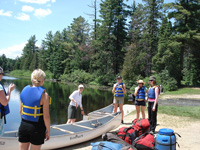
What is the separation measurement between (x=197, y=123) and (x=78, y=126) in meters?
5.20

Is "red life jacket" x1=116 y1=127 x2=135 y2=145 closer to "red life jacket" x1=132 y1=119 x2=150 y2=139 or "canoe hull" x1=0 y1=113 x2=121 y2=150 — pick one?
"red life jacket" x1=132 y1=119 x2=150 y2=139

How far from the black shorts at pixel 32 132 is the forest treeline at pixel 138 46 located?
2431 centimetres

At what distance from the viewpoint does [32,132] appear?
2.76m

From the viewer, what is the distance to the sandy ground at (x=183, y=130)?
5.64m

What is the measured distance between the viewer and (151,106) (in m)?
6.69

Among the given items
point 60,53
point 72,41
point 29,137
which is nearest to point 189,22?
point 29,137

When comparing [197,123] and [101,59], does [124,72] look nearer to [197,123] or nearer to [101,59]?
[101,59]

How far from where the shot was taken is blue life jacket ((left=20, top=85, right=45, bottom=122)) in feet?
9.16

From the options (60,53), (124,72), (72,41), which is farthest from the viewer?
(60,53)

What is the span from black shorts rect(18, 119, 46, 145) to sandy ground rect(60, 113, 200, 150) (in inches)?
132

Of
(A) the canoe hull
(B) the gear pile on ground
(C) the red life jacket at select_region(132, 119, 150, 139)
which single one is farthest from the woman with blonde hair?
(C) the red life jacket at select_region(132, 119, 150, 139)

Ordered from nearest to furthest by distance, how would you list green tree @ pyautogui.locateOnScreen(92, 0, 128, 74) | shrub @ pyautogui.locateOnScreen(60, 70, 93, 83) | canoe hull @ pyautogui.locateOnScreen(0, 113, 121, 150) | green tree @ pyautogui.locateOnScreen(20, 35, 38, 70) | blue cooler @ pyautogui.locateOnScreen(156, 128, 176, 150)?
blue cooler @ pyautogui.locateOnScreen(156, 128, 176, 150)
canoe hull @ pyautogui.locateOnScreen(0, 113, 121, 150)
green tree @ pyautogui.locateOnScreen(92, 0, 128, 74)
shrub @ pyautogui.locateOnScreen(60, 70, 93, 83)
green tree @ pyautogui.locateOnScreen(20, 35, 38, 70)

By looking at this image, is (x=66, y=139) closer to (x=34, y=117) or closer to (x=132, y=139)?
(x=132, y=139)

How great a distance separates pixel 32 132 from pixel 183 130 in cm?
615
